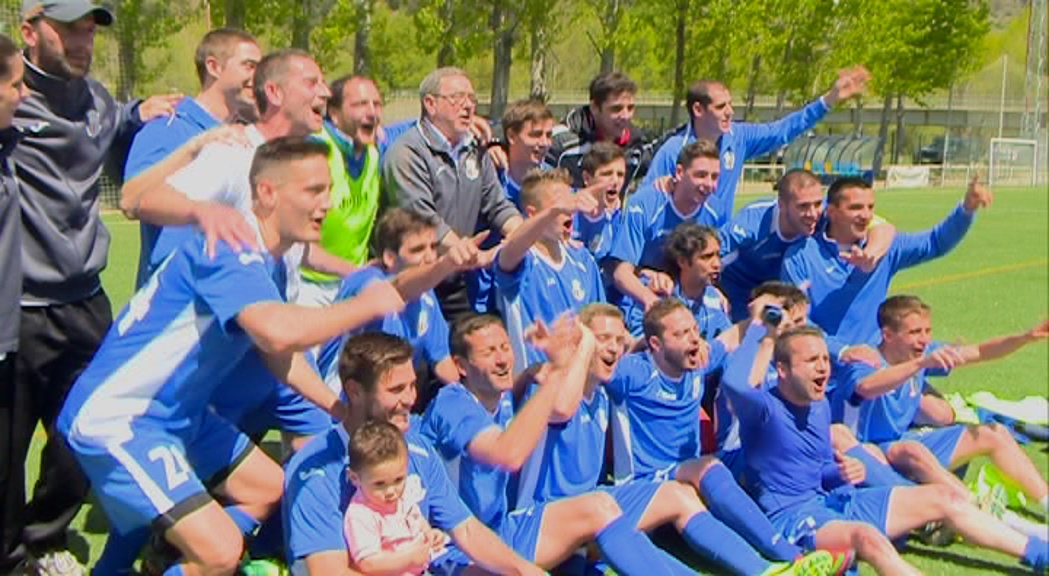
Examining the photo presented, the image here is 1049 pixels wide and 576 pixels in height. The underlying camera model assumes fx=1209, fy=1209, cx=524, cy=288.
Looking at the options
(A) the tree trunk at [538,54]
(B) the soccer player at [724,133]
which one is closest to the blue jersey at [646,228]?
(B) the soccer player at [724,133]

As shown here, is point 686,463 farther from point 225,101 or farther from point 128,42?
point 128,42

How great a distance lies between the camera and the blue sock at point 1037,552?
4.89m

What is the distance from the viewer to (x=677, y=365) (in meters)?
5.35

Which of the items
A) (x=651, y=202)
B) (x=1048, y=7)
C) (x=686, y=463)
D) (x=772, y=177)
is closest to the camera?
(x=686, y=463)

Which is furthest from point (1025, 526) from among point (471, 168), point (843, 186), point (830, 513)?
point (471, 168)

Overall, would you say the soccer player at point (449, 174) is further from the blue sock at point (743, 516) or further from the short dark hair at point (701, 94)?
the blue sock at point (743, 516)

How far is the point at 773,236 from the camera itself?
668 cm

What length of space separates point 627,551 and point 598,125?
3.45 m

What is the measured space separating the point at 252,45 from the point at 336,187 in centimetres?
82

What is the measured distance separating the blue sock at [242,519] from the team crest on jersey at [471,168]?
2.39 m

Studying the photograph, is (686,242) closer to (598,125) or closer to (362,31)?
(598,125)

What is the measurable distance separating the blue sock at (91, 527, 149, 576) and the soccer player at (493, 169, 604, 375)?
181 cm

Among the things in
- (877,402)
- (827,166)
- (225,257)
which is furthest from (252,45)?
(827,166)

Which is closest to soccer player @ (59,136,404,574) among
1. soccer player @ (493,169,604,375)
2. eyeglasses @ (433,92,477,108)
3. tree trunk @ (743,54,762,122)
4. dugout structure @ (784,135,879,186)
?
soccer player @ (493,169,604,375)
